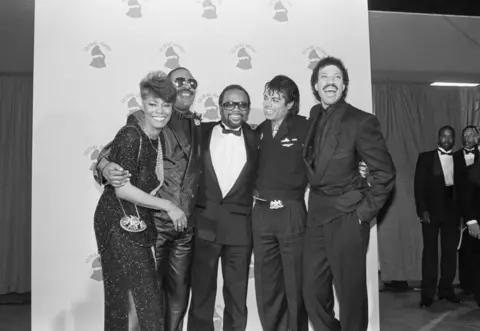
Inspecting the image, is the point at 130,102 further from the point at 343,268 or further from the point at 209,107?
the point at 343,268

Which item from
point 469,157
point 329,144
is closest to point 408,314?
point 469,157

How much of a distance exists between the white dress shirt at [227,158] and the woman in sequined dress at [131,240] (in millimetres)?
1045

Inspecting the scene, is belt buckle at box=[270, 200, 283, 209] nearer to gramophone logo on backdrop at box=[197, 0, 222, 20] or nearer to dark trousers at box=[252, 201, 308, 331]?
dark trousers at box=[252, 201, 308, 331]

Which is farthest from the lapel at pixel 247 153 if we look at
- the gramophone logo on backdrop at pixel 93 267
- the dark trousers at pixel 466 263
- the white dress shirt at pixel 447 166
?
the dark trousers at pixel 466 263

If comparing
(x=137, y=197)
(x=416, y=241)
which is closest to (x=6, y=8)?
(x=137, y=197)

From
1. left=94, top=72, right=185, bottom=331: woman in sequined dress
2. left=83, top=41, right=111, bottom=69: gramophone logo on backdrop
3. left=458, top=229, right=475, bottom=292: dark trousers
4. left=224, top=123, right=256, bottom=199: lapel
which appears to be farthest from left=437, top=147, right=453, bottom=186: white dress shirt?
left=94, top=72, right=185, bottom=331: woman in sequined dress

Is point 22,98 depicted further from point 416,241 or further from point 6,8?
point 416,241

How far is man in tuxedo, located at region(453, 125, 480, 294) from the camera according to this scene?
5.55 meters

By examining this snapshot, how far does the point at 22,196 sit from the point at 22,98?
122cm

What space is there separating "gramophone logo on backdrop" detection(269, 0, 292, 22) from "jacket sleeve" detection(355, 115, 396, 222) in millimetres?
1532

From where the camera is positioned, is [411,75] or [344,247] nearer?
[344,247]

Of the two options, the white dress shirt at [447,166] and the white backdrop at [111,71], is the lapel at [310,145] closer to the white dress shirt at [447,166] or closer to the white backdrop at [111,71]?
the white backdrop at [111,71]

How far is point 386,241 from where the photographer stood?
6.71 meters

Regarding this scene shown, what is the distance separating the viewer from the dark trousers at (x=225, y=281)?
11.3ft
